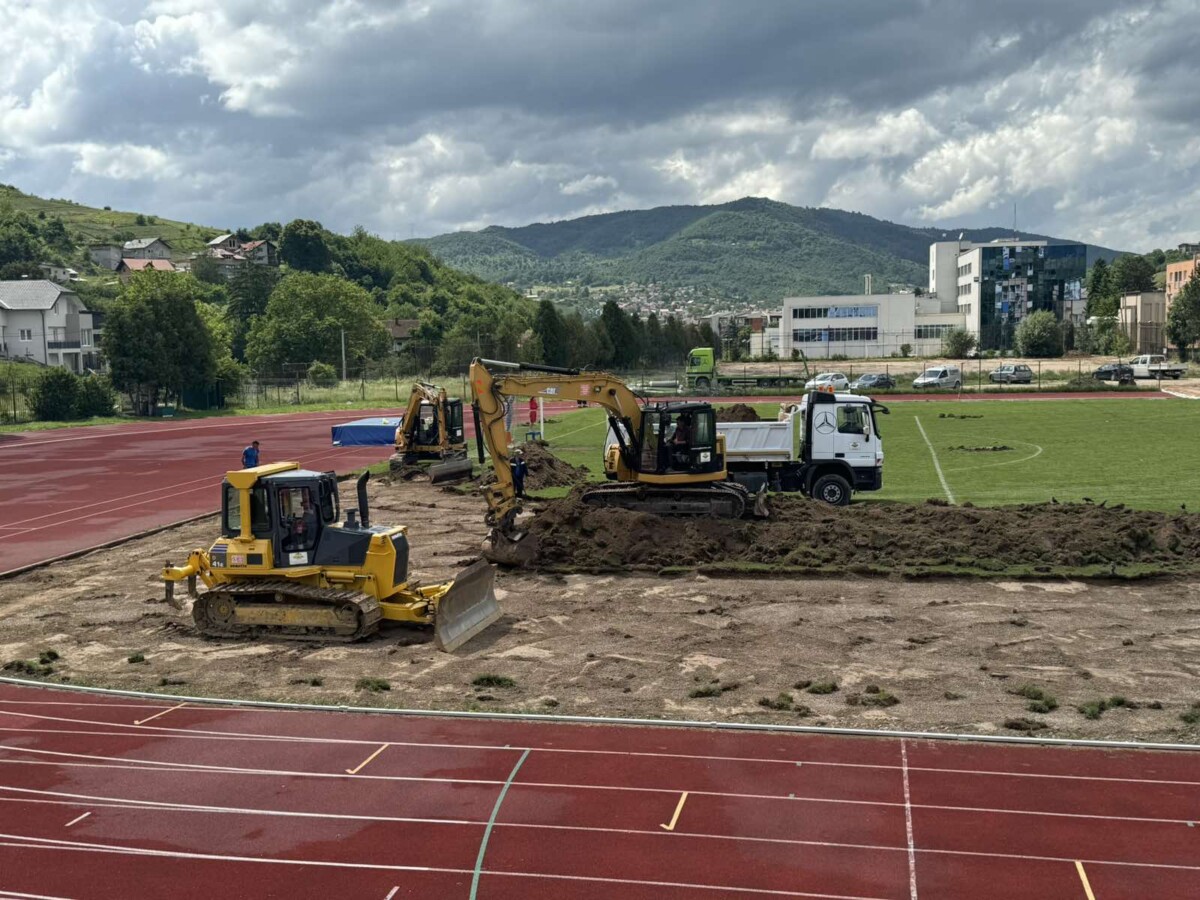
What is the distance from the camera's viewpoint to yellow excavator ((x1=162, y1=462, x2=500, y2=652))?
1808 cm

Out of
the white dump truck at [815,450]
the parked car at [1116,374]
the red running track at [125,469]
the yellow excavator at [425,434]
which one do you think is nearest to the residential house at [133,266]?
the red running track at [125,469]

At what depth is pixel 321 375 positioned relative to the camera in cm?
9562

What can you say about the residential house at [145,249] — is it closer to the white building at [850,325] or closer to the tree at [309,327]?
the tree at [309,327]

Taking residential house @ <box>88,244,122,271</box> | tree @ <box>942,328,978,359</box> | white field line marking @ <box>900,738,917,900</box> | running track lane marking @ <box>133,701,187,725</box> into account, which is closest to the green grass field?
white field line marking @ <box>900,738,917,900</box>

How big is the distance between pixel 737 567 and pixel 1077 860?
39.8 ft

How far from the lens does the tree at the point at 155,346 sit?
72.8 meters

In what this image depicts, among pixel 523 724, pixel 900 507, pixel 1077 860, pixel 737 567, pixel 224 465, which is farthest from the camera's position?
pixel 224 465

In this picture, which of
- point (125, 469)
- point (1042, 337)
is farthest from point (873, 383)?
point (125, 469)

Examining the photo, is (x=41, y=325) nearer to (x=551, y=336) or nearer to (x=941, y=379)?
(x=551, y=336)

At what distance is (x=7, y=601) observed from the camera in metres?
22.1

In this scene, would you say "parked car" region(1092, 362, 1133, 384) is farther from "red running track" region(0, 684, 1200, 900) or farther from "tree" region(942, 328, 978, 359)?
"red running track" region(0, 684, 1200, 900)

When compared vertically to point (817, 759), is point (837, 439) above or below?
above

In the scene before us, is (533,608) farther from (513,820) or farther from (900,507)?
(900,507)

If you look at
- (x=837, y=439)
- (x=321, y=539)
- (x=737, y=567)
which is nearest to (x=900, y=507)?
(x=837, y=439)
